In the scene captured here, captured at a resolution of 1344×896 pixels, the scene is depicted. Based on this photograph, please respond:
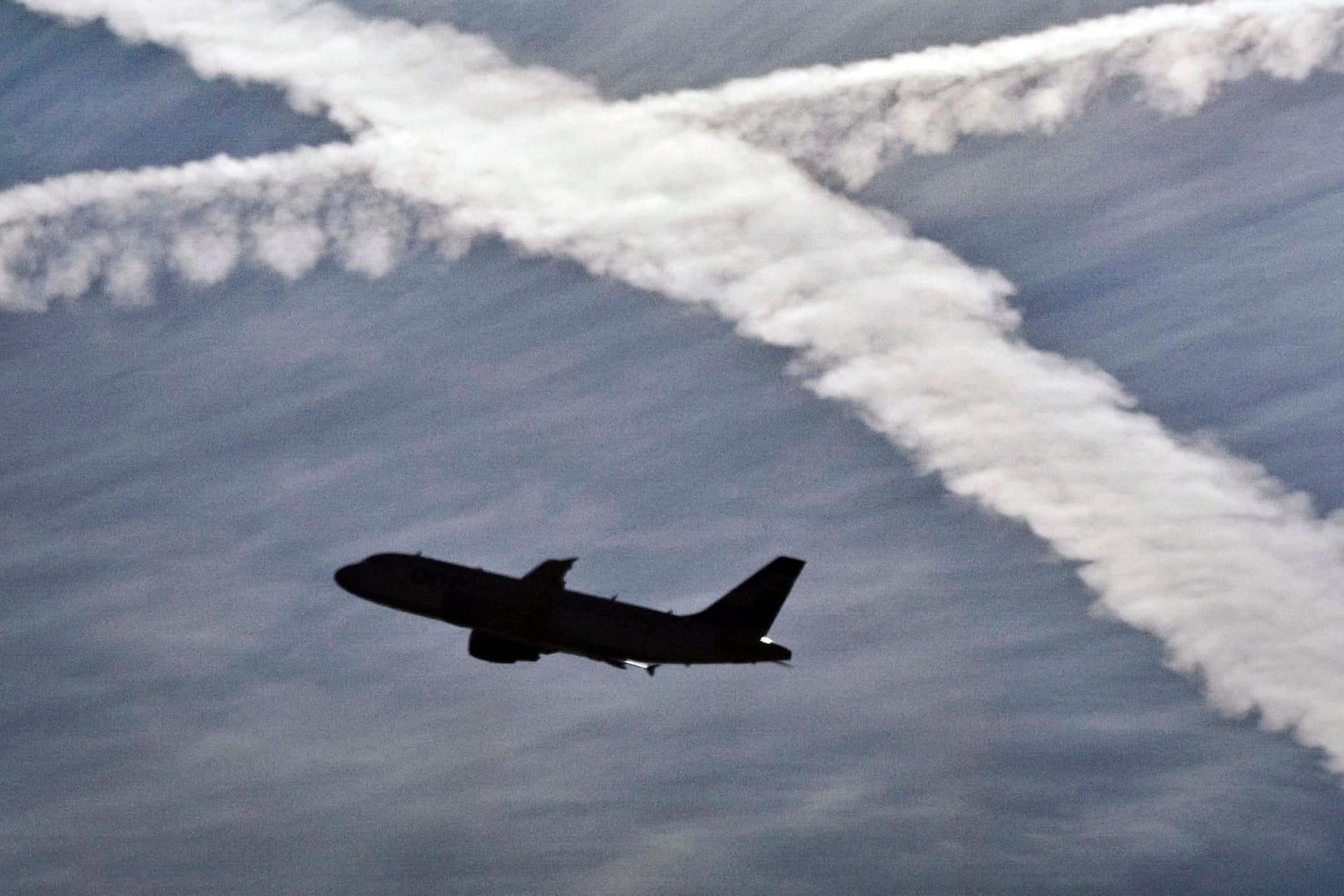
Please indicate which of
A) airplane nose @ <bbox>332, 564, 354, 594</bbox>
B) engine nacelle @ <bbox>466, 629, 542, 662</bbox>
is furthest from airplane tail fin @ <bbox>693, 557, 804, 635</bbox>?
airplane nose @ <bbox>332, 564, 354, 594</bbox>

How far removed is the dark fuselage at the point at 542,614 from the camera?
416 ft

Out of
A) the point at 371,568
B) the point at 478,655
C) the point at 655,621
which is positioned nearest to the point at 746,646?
the point at 655,621

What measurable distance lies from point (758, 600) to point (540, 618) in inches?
772

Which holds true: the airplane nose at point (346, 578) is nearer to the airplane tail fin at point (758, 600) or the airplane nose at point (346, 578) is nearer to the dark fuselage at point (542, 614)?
the dark fuselage at point (542, 614)

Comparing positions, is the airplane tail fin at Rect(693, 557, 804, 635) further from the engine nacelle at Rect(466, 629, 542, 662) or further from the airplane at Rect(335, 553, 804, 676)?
the engine nacelle at Rect(466, 629, 542, 662)

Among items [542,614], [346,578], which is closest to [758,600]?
[542,614]

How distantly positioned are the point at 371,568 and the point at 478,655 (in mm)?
10472

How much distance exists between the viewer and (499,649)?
13112 centimetres

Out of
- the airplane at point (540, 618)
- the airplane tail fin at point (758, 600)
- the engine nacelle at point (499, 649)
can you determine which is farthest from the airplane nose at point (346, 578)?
the airplane tail fin at point (758, 600)

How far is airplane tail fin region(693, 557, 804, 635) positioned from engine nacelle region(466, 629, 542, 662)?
43.7 ft

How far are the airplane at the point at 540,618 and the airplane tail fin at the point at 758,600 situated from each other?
4.58ft

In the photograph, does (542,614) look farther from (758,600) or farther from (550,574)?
(758,600)

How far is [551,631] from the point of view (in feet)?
416

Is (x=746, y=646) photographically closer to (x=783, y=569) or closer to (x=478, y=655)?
(x=783, y=569)
